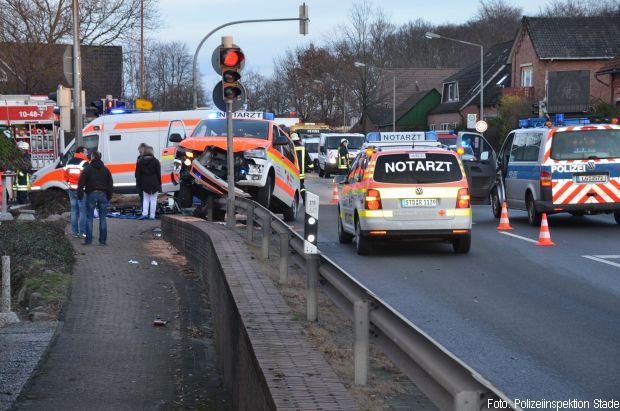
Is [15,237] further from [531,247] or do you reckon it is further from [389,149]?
[531,247]

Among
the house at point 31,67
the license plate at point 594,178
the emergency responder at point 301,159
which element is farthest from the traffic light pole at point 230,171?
the house at point 31,67

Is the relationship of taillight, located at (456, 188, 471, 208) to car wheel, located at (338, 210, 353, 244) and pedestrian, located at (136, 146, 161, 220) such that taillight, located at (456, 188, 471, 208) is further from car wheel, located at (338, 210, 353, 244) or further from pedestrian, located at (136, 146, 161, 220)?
pedestrian, located at (136, 146, 161, 220)

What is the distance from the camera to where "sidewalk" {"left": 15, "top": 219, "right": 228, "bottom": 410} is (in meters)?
8.15

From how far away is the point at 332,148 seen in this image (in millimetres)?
52688

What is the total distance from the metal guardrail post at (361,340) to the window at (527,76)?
55.5 metres

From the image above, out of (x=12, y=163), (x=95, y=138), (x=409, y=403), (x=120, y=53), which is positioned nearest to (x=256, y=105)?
(x=120, y=53)

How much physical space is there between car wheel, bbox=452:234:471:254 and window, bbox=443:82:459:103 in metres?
61.1

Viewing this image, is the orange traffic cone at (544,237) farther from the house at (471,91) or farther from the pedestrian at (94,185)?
the house at (471,91)

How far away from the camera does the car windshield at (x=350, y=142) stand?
51.3m

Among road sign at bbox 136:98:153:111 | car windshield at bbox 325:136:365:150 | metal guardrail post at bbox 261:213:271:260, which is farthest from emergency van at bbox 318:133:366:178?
metal guardrail post at bbox 261:213:271:260

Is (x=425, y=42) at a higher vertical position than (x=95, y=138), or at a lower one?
higher

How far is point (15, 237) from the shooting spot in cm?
1595

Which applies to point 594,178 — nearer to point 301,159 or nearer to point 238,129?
point 238,129

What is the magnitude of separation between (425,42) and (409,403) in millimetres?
107867
